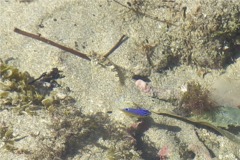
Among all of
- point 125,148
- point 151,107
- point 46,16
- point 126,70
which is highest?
point 46,16

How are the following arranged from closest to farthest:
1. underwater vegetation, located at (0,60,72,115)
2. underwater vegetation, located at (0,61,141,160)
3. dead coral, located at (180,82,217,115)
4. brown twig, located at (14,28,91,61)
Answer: underwater vegetation, located at (0,61,141,160)
underwater vegetation, located at (0,60,72,115)
dead coral, located at (180,82,217,115)
brown twig, located at (14,28,91,61)

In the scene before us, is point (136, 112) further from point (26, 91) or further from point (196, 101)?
point (26, 91)

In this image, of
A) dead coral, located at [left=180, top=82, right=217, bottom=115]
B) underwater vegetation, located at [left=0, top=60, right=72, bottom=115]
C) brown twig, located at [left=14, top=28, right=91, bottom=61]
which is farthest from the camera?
brown twig, located at [left=14, top=28, right=91, bottom=61]

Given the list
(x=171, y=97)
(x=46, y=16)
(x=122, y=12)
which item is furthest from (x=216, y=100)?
(x=46, y=16)

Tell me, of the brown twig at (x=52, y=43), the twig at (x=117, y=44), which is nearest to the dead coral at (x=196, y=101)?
the twig at (x=117, y=44)

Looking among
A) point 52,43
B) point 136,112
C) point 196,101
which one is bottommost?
point 136,112

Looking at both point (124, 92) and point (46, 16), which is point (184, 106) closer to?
point (124, 92)

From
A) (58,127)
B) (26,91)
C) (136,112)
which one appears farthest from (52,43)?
(136,112)

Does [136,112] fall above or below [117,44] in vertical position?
below

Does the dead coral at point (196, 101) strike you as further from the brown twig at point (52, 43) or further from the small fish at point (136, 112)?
the brown twig at point (52, 43)

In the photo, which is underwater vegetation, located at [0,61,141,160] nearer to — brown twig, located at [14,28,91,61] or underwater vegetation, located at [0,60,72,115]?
underwater vegetation, located at [0,60,72,115]

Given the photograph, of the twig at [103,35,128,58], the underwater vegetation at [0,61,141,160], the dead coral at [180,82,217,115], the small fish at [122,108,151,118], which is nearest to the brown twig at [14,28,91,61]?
the twig at [103,35,128,58]
